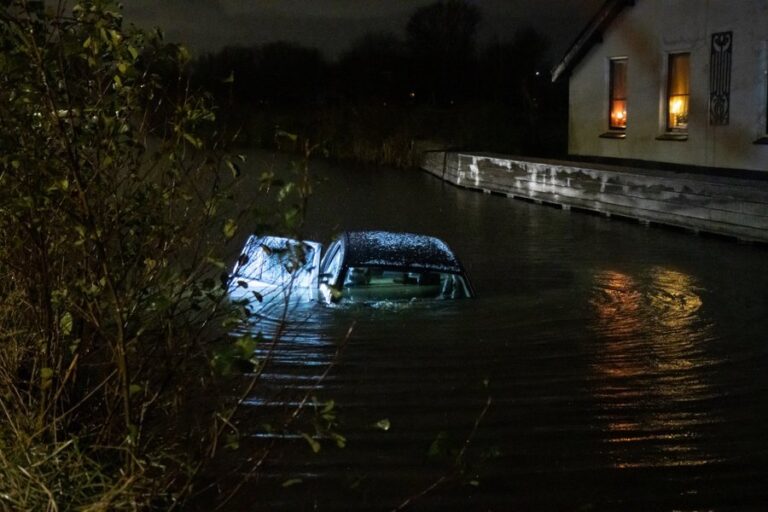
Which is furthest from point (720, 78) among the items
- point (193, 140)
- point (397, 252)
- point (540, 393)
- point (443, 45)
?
point (443, 45)

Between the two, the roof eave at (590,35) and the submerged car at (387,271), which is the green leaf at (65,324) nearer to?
the submerged car at (387,271)

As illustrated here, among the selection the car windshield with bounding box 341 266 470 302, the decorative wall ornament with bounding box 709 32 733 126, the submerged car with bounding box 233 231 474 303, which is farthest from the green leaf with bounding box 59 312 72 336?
the decorative wall ornament with bounding box 709 32 733 126

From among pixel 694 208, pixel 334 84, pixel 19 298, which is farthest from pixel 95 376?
pixel 334 84

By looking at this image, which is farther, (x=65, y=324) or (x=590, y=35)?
(x=590, y=35)

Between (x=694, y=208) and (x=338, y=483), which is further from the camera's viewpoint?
(x=694, y=208)

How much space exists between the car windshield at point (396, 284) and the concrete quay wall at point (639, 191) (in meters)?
8.06

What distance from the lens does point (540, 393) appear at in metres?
9.16

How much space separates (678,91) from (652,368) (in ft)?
57.9

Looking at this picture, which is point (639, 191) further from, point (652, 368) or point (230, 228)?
point (230, 228)

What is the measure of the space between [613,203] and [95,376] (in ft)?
60.7

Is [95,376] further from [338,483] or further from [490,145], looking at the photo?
[490,145]

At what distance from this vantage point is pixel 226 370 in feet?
12.9

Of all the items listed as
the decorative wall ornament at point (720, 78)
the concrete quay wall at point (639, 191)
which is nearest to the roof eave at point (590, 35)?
the concrete quay wall at point (639, 191)

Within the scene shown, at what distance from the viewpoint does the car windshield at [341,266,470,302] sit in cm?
1149
